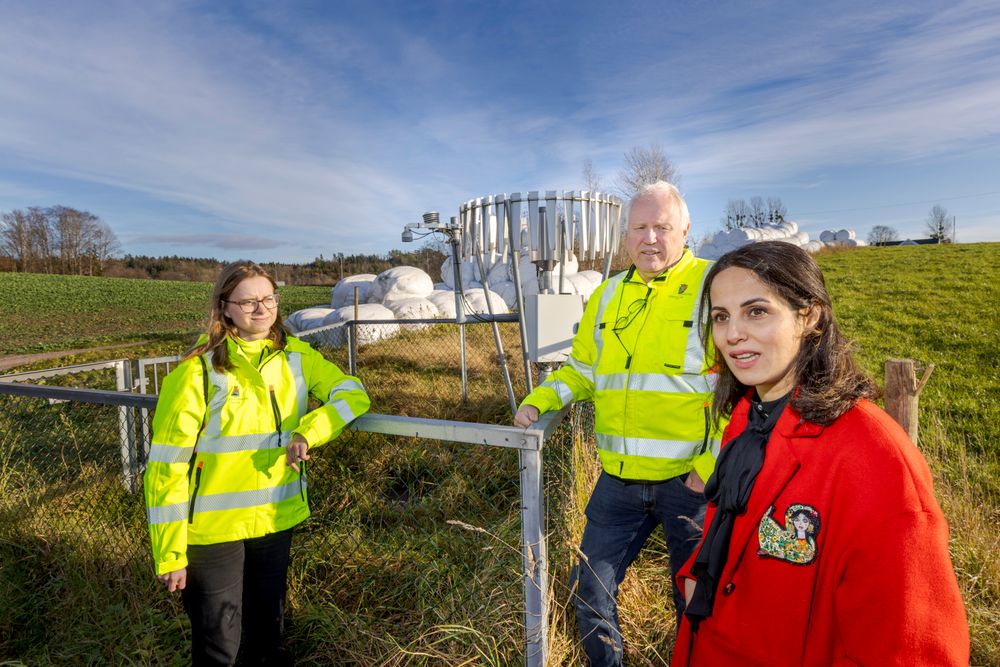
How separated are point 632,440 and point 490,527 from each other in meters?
1.48

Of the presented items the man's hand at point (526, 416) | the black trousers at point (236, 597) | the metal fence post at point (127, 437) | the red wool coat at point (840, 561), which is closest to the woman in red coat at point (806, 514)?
the red wool coat at point (840, 561)

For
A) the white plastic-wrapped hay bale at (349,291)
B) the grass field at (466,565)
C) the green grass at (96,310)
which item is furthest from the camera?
the green grass at (96,310)

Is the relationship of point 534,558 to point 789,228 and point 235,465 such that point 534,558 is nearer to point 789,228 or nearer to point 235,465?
point 235,465

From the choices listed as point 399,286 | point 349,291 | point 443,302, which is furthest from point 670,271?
point 349,291

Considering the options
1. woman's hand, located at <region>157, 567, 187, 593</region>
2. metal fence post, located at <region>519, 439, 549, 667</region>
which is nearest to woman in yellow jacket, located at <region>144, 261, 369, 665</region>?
woman's hand, located at <region>157, 567, 187, 593</region>

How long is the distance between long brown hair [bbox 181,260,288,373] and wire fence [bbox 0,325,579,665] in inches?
21.4

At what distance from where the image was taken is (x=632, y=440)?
1.99 m

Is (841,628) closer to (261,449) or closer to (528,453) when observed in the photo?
(528,453)

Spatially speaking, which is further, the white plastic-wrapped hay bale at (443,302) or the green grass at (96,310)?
the green grass at (96,310)

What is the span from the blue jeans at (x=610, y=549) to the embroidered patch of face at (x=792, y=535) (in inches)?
32.4

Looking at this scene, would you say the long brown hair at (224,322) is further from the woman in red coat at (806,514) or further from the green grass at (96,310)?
the green grass at (96,310)

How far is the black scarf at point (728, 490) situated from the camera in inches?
48.5

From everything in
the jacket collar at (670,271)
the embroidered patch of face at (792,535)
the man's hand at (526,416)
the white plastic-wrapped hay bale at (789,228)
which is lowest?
the embroidered patch of face at (792,535)

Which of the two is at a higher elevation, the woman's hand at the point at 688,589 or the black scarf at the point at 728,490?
the black scarf at the point at 728,490
